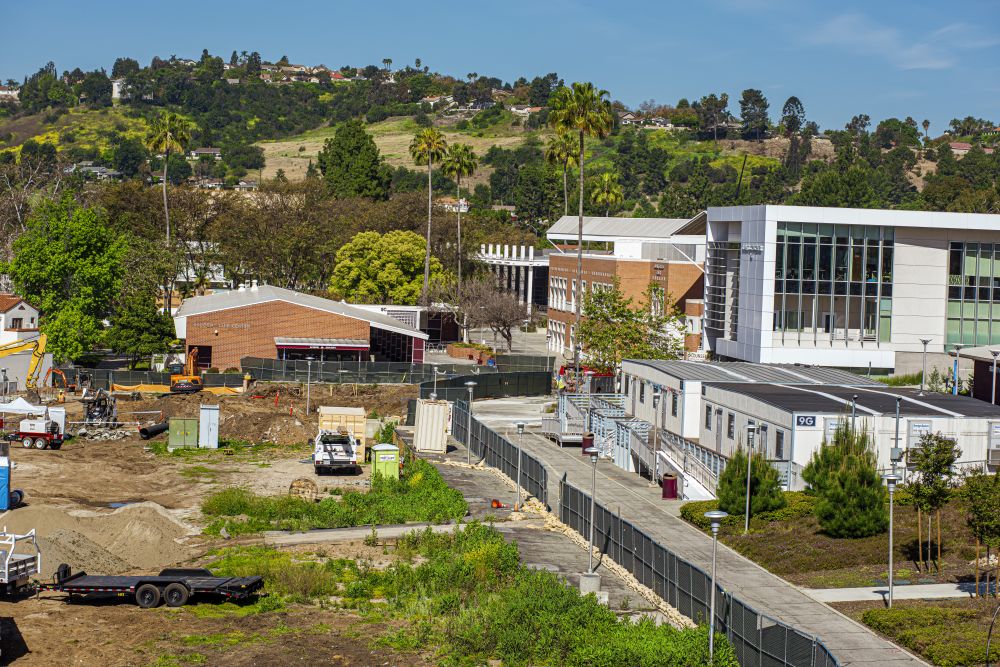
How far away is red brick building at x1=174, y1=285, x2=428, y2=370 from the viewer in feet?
288

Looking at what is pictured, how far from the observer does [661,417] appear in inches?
2464

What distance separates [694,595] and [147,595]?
1541cm

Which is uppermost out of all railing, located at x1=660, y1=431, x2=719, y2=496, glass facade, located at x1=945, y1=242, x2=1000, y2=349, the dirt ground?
glass facade, located at x1=945, y1=242, x2=1000, y2=349

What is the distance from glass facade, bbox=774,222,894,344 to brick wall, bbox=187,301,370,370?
3243cm

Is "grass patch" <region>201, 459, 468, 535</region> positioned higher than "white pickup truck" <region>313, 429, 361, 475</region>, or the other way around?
"white pickup truck" <region>313, 429, 361, 475</region>

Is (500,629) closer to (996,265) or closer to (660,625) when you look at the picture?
(660,625)

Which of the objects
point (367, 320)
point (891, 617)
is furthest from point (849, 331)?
point (891, 617)

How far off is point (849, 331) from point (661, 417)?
22663 mm

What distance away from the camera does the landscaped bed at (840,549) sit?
37000 mm

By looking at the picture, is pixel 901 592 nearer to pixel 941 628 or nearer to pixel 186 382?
pixel 941 628

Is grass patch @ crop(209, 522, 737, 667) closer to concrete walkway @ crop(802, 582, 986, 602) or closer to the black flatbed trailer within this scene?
the black flatbed trailer

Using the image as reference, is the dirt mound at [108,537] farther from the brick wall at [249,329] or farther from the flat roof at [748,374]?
the brick wall at [249,329]

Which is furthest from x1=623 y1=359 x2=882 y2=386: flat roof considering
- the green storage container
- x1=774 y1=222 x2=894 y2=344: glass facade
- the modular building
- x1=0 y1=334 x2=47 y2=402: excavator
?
x1=0 y1=334 x2=47 y2=402: excavator

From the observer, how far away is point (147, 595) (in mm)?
35500
